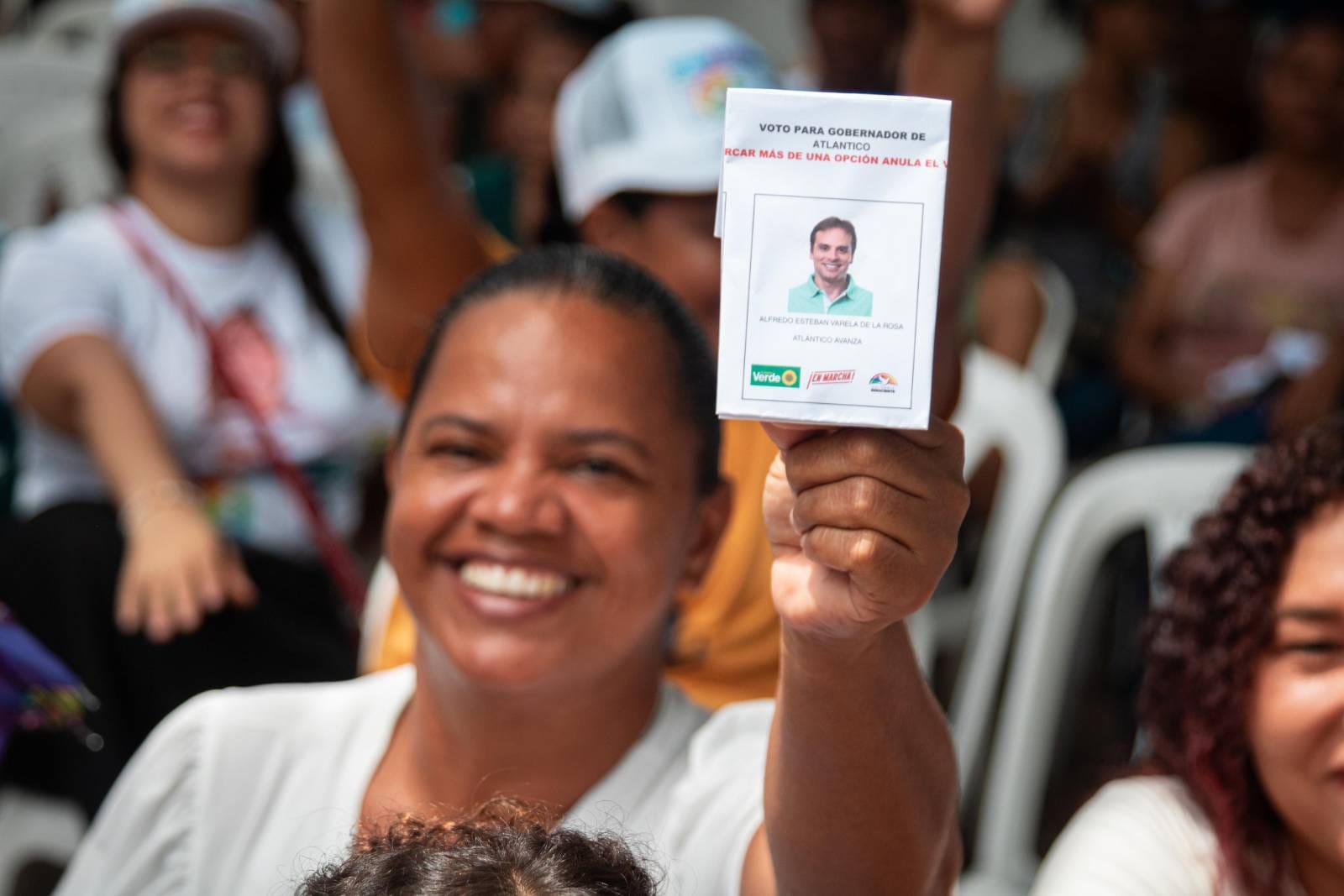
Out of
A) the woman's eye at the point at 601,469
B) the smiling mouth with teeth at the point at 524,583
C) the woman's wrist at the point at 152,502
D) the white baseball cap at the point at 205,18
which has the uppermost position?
the white baseball cap at the point at 205,18

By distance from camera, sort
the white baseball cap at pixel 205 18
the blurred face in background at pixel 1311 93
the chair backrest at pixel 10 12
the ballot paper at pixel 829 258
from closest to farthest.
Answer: the ballot paper at pixel 829 258 → the white baseball cap at pixel 205 18 → the blurred face in background at pixel 1311 93 → the chair backrest at pixel 10 12

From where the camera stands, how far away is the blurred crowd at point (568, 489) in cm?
125

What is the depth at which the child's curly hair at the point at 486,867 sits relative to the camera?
1.00m

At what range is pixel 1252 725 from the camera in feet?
5.19

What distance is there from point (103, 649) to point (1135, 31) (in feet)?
11.6

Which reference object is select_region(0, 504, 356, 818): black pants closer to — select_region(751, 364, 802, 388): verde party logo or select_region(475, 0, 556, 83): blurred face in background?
select_region(751, 364, 802, 388): verde party logo

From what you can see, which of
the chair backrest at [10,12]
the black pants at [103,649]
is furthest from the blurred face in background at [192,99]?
the chair backrest at [10,12]

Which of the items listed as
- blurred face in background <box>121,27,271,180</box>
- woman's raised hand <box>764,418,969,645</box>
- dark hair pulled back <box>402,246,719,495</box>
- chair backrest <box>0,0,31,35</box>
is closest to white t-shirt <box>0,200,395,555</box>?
blurred face in background <box>121,27,271,180</box>

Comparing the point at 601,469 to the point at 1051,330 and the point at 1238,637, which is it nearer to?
the point at 1238,637

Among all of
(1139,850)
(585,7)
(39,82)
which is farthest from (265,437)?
(39,82)

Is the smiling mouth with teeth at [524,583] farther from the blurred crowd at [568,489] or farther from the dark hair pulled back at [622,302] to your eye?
the dark hair pulled back at [622,302]

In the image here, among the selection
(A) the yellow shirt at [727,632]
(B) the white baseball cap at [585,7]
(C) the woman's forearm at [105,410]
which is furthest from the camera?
(B) the white baseball cap at [585,7]

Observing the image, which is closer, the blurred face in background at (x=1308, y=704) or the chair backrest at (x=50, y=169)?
the blurred face in background at (x=1308, y=704)

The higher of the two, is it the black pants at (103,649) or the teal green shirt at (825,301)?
the teal green shirt at (825,301)
